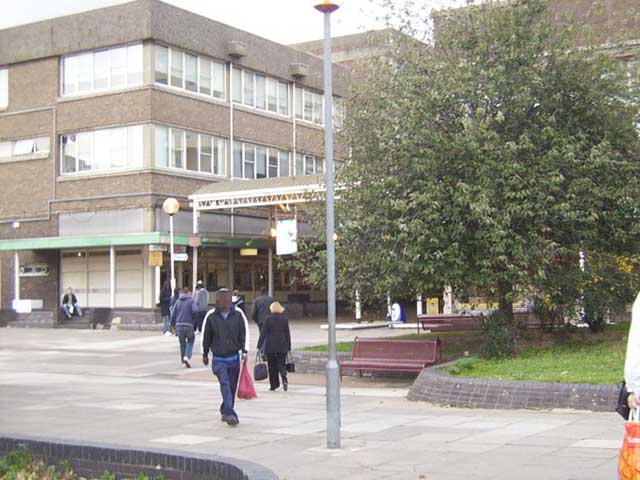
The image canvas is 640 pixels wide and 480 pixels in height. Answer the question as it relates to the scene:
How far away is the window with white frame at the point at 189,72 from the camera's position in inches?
1500

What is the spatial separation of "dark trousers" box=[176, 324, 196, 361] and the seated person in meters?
17.9

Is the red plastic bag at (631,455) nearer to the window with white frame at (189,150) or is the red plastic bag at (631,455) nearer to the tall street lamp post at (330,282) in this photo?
the tall street lamp post at (330,282)

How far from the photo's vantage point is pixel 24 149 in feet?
134

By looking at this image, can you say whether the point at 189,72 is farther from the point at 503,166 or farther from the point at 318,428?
the point at 318,428

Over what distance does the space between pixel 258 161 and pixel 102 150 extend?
784 cm

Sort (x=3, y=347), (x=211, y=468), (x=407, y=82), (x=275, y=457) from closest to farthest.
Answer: (x=211, y=468) < (x=275, y=457) < (x=407, y=82) < (x=3, y=347)

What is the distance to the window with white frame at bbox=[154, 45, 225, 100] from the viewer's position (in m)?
38.1

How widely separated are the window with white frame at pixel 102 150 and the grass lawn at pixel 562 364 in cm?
2345

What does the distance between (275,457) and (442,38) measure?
1052 centimetres

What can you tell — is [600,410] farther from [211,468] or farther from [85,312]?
[85,312]

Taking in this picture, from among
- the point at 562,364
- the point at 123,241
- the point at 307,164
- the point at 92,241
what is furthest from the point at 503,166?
the point at 307,164

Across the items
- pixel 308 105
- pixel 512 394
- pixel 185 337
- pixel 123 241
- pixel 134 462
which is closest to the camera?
pixel 134 462

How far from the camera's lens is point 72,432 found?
472 inches

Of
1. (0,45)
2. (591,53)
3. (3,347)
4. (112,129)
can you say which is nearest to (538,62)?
(591,53)
